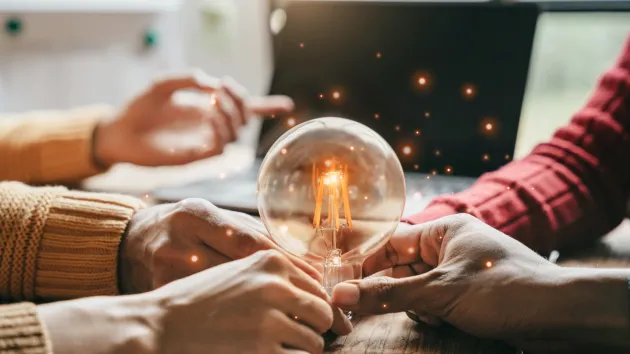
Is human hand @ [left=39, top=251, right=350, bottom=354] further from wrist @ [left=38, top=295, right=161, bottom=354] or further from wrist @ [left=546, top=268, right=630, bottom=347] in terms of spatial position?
wrist @ [left=546, top=268, right=630, bottom=347]

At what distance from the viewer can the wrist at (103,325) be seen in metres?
0.42

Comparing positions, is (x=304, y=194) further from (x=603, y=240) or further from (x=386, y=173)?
(x=603, y=240)

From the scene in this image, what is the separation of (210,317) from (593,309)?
0.88 ft

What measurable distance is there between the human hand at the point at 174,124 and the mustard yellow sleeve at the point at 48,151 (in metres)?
0.02

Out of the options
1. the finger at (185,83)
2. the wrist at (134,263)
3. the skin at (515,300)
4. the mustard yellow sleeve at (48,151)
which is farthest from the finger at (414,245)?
the mustard yellow sleeve at (48,151)

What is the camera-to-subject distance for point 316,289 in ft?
1.57

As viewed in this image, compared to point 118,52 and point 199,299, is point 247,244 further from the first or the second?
point 118,52

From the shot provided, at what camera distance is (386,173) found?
1.57ft

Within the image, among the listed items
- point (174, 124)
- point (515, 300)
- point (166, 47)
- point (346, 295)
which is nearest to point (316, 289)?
point (346, 295)

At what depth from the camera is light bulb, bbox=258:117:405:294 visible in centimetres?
48

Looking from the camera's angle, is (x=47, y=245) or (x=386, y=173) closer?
(x=386, y=173)

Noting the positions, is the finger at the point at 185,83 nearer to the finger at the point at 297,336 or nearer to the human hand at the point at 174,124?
the human hand at the point at 174,124

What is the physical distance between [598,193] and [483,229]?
34cm

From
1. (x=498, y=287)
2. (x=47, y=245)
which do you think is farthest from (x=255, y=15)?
(x=498, y=287)
